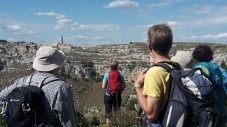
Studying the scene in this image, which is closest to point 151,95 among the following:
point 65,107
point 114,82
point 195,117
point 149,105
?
point 149,105

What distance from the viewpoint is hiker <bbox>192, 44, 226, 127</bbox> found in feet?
15.4

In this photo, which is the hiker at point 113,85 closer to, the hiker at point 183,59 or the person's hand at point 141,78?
the hiker at point 183,59

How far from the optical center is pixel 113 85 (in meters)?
8.61

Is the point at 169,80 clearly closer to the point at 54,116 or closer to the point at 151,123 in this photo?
the point at 151,123

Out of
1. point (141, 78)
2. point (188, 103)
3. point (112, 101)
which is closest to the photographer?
point (188, 103)

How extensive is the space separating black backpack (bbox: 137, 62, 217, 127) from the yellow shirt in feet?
0.15

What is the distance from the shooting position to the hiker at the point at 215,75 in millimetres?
4695

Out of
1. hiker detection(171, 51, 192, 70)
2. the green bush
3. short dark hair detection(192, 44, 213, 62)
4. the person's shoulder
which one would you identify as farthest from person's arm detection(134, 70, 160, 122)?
the green bush

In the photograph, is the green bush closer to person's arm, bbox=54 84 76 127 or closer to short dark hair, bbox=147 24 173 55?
person's arm, bbox=54 84 76 127

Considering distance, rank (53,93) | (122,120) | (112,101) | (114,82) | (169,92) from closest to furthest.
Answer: (169,92), (53,93), (122,120), (114,82), (112,101)

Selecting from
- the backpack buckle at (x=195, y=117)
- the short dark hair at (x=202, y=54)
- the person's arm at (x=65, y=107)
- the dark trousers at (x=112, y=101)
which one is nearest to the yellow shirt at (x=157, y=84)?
the backpack buckle at (x=195, y=117)

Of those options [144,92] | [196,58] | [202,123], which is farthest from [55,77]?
[196,58]

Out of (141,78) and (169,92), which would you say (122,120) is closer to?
(141,78)

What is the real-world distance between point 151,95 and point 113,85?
5.55 metres
